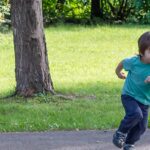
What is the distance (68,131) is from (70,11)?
22219 millimetres

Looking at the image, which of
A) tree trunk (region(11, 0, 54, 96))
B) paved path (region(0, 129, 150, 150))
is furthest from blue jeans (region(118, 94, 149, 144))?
tree trunk (region(11, 0, 54, 96))

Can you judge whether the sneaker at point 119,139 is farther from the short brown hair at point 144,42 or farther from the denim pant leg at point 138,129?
the short brown hair at point 144,42

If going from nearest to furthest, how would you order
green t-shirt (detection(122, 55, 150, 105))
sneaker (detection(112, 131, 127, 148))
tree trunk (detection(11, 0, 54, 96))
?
green t-shirt (detection(122, 55, 150, 105)) < sneaker (detection(112, 131, 127, 148)) < tree trunk (detection(11, 0, 54, 96))

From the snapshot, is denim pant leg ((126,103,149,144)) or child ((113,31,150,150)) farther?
denim pant leg ((126,103,149,144))

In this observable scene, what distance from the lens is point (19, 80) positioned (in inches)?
384

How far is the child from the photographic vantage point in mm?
6020

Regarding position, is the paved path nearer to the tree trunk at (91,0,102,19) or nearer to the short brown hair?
the short brown hair

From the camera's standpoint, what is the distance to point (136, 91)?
20.1ft

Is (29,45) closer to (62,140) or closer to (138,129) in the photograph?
(62,140)

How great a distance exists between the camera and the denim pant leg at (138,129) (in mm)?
6227

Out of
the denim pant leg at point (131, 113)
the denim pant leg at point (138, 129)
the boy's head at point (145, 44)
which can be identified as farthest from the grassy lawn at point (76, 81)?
the boy's head at point (145, 44)

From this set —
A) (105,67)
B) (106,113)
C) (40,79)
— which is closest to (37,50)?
(40,79)

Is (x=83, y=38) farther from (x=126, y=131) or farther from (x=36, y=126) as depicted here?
(x=126, y=131)

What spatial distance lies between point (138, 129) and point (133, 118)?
281 mm
